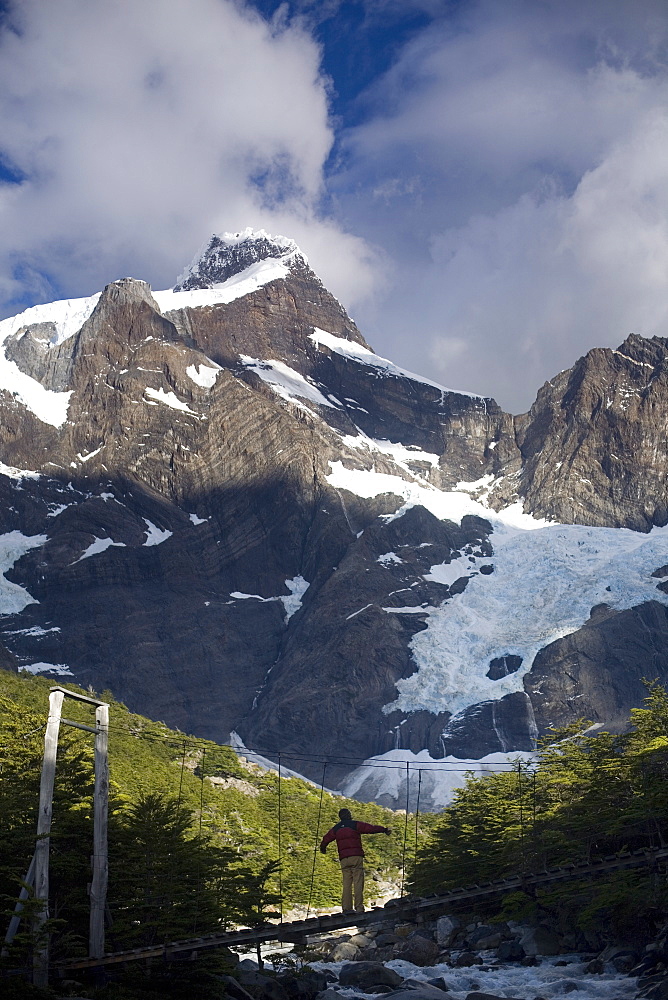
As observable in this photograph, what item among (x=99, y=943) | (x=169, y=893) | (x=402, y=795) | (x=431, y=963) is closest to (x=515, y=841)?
(x=431, y=963)

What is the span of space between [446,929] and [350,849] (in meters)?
27.5

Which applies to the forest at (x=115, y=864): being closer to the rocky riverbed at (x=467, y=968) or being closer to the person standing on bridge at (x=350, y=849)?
the rocky riverbed at (x=467, y=968)

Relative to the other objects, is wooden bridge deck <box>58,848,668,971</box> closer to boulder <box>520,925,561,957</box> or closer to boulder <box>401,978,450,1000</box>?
boulder <box>401,978,450,1000</box>

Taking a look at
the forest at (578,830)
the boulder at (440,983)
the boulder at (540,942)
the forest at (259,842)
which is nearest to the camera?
the forest at (259,842)

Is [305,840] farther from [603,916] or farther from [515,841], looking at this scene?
[603,916]

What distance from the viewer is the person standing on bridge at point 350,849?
100 ft

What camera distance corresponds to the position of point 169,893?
34812mm

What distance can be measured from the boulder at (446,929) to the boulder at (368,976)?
1200 centimetres

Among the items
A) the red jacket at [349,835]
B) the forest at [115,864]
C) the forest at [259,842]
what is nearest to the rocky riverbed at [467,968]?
the forest at [259,842]

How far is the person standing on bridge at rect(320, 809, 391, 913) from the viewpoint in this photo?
100ft

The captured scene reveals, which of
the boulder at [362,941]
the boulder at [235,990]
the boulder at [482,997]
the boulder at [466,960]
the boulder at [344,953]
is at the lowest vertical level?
the boulder at [482,997]

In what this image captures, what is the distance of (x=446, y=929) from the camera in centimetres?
5497

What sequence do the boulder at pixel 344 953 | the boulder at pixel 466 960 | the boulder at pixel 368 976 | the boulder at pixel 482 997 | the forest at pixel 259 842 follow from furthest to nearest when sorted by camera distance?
the boulder at pixel 344 953
the boulder at pixel 466 960
the boulder at pixel 368 976
the boulder at pixel 482 997
the forest at pixel 259 842

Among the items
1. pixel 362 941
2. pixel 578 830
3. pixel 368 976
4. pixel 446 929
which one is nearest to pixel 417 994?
pixel 368 976
